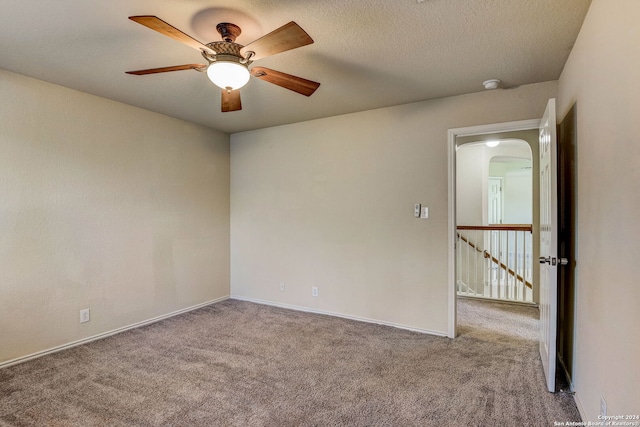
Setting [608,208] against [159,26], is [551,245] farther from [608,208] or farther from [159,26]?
[159,26]

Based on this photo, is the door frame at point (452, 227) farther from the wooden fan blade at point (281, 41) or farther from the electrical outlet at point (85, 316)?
the electrical outlet at point (85, 316)

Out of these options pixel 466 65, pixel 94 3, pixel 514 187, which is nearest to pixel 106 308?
pixel 94 3

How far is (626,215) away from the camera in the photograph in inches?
52.4

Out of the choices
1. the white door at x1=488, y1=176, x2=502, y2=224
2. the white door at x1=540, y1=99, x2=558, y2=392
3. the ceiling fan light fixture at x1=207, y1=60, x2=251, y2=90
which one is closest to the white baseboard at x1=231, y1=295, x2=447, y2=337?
the white door at x1=540, y1=99, x2=558, y2=392

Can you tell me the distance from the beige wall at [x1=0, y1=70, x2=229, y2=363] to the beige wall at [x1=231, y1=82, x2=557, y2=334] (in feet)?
2.10

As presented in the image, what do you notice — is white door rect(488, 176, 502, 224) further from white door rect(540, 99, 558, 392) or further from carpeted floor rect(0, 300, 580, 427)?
white door rect(540, 99, 558, 392)

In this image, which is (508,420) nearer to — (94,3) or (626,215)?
(626,215)

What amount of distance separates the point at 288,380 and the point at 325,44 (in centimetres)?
232

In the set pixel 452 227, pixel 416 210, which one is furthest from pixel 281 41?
pixel 452 227

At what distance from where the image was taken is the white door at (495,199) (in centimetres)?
890

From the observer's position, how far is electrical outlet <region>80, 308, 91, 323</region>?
10.0 feet

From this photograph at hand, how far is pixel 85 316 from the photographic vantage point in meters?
3.09

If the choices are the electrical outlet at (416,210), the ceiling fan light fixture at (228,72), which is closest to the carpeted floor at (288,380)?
the electrical outlet at (416,210)

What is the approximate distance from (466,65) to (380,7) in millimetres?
1032
